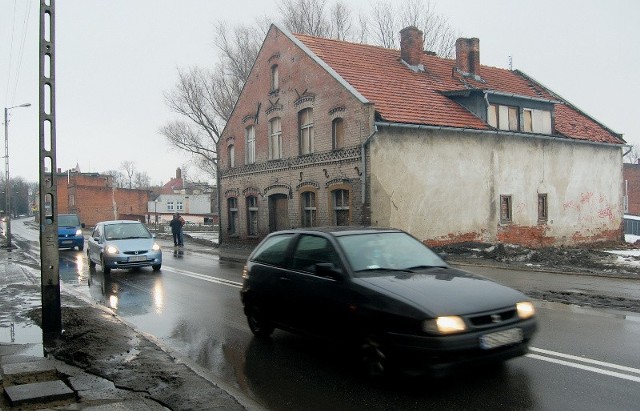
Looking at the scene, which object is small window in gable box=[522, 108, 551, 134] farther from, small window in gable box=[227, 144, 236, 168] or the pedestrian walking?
the pedestrian walking

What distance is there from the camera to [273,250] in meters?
7.64

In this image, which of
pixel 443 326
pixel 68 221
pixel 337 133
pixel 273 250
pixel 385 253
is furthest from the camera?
pixel 68 221

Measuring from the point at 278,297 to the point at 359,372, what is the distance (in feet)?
5.16

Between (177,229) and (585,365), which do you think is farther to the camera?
(177,229)

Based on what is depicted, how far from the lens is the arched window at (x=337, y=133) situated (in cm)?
2158

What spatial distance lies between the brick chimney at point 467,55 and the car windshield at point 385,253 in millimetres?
22531

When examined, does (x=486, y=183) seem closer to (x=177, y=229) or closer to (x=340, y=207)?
(x=340, y=207)

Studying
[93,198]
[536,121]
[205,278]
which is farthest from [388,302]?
[93,198]

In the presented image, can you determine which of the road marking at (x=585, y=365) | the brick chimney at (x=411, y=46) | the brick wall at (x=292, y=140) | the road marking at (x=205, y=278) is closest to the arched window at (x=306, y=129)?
the brick wall at (x=292, y=140)

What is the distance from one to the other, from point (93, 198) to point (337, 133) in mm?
63493

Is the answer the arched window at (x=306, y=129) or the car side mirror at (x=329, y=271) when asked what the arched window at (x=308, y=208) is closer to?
the arched window at (x=306, y=129)

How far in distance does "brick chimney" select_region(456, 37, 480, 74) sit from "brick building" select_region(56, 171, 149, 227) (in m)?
51.9

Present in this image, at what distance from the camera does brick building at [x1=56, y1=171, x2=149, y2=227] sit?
75562 mm

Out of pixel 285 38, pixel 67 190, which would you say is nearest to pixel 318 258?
pixel 285 38
